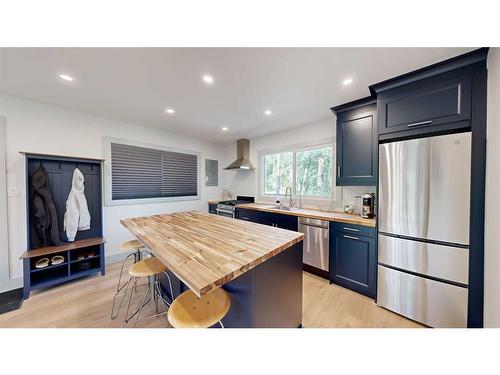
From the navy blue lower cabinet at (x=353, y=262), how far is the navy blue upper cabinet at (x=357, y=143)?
714mm

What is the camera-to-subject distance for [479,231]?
135 cm

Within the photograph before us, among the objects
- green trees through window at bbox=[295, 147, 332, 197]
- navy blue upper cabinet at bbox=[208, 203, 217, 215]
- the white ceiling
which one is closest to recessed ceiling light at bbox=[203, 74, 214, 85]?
the white ceiling

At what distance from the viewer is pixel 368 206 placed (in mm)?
2178

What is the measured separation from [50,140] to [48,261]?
63.9 inches

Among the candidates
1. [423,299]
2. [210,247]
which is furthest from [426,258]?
[210,247]

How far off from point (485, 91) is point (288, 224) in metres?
2.27

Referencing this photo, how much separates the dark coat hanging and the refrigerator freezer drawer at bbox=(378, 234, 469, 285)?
4.00 m

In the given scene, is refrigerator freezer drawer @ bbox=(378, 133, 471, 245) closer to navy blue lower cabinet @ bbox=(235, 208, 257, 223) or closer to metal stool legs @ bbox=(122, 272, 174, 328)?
navy blue lower cabinet @ bbox=(235, 208, 257, 223)

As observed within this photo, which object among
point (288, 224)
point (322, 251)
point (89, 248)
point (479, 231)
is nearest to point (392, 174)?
point (479, 231)

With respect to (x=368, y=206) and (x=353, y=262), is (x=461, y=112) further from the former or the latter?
(x=353, y=262)

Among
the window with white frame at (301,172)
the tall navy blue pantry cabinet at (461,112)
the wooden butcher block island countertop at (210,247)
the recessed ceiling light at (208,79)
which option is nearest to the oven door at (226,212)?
the window with white frame at (301,172)

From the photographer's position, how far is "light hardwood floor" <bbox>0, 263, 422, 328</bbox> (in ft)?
5.24

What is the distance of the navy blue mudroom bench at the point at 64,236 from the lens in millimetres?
2098

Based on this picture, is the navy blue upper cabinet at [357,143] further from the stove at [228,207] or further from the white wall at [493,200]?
the stove at [228,207]
